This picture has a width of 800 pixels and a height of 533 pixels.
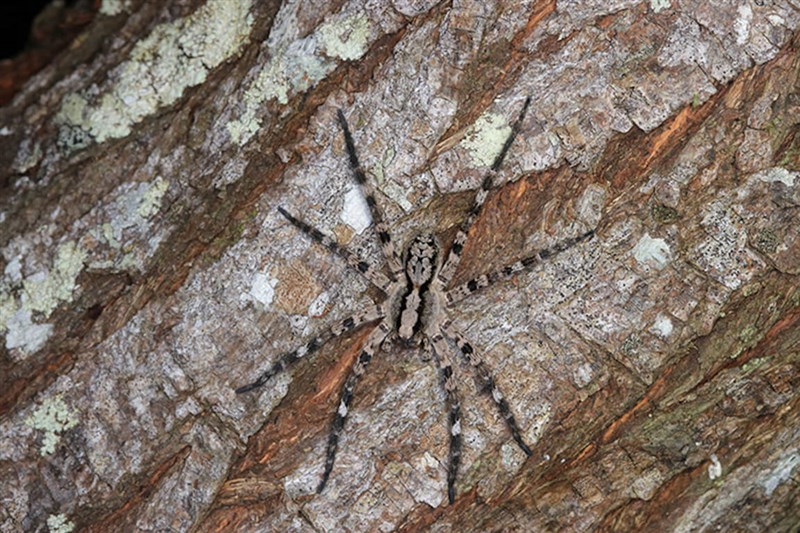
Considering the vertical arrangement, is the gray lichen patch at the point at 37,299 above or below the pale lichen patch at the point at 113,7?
below

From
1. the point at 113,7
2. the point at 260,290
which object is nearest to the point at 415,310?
the point at 260,290

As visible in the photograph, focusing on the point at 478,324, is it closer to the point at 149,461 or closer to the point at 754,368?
the point at 754,368

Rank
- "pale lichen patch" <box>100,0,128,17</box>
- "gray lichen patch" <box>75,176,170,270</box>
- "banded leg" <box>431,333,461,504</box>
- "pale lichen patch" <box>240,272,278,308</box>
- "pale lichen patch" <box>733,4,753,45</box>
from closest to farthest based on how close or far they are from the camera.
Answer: "pale lichen patch" <box>733,4,753,45</box> → "banded leg" <box>431,333,461,504</box> → "pale lichen patch" <box>240,272,278,308</box> → "gray lichen patch" <box>75,176,170,270</box> → "pale lichen patch" <box>100,0,128,17</box>

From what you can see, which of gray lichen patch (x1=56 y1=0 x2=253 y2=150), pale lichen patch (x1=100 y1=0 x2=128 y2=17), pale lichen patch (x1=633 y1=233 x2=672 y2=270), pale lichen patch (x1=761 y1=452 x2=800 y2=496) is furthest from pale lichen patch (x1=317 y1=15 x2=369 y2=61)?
pale lichen patch (x1=761 y1=452 x2=800 y2=496)

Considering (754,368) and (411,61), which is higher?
(411,61)

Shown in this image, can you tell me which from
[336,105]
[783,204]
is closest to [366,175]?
[336,105]

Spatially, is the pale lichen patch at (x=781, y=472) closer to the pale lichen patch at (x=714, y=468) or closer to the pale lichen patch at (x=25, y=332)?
the pale lichen patch at (x=714, y=468)

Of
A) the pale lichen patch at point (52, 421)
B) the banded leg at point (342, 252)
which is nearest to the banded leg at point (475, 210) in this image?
the banded leg at point (342, 252)

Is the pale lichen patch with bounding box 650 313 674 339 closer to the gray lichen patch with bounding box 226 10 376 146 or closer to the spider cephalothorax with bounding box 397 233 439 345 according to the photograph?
the spider cephalothorax with bounding box 397 233 439 345
